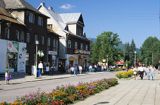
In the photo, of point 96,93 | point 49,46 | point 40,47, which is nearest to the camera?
point 96,93

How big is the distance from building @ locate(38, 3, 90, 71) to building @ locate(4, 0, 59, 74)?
9.67m

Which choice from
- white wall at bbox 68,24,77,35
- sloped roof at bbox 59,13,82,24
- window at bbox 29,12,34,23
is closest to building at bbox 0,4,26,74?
window at bbox 29,12,34,23

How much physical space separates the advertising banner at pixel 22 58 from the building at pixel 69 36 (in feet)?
58.6

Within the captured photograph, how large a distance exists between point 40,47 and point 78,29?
23.8 meters

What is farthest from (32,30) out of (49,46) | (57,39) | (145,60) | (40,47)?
(145,60)

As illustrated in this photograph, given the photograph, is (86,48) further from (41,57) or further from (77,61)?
(41,57)

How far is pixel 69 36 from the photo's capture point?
76938 millimetres

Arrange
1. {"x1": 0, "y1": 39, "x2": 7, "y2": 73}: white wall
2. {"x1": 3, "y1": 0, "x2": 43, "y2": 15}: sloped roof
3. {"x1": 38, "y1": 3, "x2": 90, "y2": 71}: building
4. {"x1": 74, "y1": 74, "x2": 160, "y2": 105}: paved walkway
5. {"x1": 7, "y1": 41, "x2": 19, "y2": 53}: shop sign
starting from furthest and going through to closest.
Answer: {"x1": 38, "y1": 3, "x2": 90, "y2": 71}: building
{"x1": 3, "y1": 0, "x2": 43, "y2": 15}: sloped roof
{"x1": 7, "y1": 41, "x2": 19, "y2": 53}: shop sign
{"x1": 0, "y1": 39, "x2": 7, "y2": 73}: white wall
{"x1": 74, "y1": 74, "x2": 160, "y2": 105}: paved walkway

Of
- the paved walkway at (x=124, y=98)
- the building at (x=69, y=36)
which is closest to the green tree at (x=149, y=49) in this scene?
the building at (x=69, y=36)

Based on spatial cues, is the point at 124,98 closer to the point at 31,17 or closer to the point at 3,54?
the point at 3,54

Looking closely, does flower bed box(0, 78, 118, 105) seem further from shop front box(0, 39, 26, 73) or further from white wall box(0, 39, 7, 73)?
shop front box(0, 39, 26, 73)

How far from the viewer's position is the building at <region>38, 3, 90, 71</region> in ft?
249

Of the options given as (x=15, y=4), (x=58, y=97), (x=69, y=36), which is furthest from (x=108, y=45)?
(x=58, y=97)

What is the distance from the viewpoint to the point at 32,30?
185 ft
